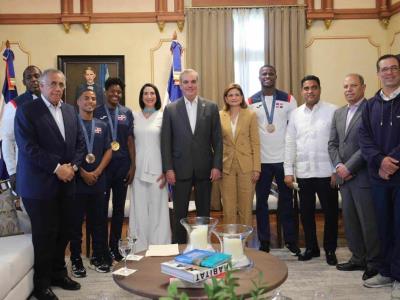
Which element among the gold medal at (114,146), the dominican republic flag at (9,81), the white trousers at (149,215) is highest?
the dominican republic flag at (9,81)

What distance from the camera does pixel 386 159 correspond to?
9.18ft

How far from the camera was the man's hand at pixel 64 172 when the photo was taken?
8.89 ft

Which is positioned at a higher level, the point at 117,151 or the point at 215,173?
the point at 117,151

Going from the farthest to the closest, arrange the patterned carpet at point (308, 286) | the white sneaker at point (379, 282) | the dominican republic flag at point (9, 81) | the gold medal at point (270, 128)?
the dominican republic flag at point (9, 81)
the gold medal at point (270, 128)
the white sneaker at point (379, 282)
the patterned carpet at point (308, 286)

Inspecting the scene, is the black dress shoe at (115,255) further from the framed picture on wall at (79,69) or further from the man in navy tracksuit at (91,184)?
the framed picture on wall at (79,69)

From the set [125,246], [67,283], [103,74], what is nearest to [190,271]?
[125,246]

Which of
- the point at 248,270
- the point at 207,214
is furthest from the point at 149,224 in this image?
the point at 248,270

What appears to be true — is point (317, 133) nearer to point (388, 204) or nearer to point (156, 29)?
point (388, 204)

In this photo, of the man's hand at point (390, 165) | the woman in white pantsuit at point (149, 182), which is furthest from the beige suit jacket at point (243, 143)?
the man's hand at point (390, 165)

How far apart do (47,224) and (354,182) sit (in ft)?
6.86

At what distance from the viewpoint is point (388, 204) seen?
289 centimetres

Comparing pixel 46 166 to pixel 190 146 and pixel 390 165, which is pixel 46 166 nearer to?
pixel 190 146

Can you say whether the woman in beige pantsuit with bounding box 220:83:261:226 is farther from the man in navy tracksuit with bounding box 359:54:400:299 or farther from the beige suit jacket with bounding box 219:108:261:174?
the man in navy tracksuit with bounding box 359:54:400:299

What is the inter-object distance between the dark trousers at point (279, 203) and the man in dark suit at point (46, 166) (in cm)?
159
